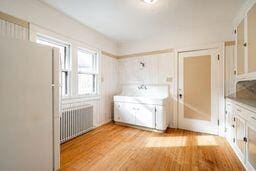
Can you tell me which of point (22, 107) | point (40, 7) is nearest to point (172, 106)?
point (22, 107)

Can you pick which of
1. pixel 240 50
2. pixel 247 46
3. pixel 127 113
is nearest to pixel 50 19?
pixel 127 113

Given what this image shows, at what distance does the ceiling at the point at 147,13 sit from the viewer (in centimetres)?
240

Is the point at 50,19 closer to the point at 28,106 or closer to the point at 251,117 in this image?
the point at 28,106

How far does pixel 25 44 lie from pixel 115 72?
321cm

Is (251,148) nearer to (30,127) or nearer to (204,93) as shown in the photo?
(204,93)

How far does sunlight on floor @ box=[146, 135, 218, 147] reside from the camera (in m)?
2.73

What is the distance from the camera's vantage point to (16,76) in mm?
1393

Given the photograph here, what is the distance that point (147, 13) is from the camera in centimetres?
274

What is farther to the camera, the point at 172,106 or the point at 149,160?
the point at 172,106

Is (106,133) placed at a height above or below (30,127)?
below

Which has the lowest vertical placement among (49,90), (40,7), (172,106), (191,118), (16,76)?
(191,118)

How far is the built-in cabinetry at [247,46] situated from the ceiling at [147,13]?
15.8 inches

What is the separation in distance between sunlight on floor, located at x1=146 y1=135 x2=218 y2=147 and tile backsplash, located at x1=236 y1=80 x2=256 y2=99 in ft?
3.61

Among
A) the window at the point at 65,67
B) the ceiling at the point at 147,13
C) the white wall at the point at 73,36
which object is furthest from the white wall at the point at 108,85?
the window at the point at 65,67
